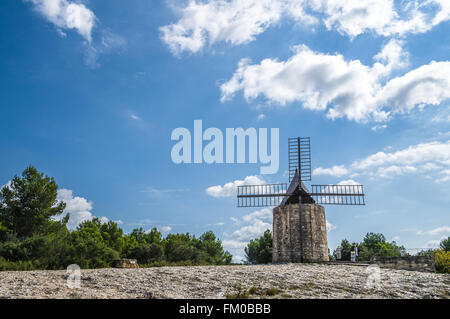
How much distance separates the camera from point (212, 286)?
1369cm

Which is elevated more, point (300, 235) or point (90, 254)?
point (300, 235)

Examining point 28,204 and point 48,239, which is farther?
point 28,204

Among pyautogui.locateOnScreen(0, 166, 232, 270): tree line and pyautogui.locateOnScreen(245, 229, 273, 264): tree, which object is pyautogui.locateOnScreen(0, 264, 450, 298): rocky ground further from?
pyautogui.locateOnScreen(245, 229, 273, 264): tree

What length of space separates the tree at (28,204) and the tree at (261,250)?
26.9m

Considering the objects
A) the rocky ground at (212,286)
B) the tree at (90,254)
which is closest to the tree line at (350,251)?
the rocky ground at (212,286)

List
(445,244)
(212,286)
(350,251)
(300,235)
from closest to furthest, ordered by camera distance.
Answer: (212,286) → (300,235) → (350,251) → (445,244)

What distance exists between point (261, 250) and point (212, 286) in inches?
1472

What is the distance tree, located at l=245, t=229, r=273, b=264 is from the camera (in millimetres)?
47406

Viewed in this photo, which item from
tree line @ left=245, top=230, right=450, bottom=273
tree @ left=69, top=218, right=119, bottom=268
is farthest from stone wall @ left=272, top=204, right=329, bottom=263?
tree @ left=69, top=218, right=119, bottom=268

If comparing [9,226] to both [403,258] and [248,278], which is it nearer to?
[248,278]

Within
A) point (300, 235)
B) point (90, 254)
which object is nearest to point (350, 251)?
point (300, 235)

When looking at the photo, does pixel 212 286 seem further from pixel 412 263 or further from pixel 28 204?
pixel 28 204

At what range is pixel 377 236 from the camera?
7650 centimetres
